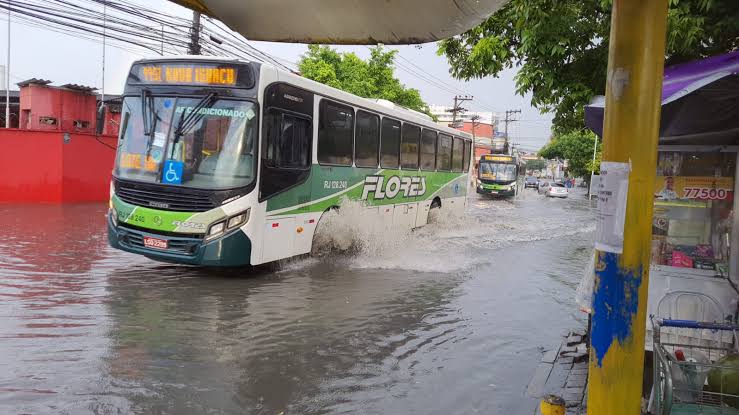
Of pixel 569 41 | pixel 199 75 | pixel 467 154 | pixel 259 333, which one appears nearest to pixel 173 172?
pixel 199 75

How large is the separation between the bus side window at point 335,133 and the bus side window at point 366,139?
0.24 metres

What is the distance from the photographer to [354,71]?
1240 inches

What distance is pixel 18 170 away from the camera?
18.0 m

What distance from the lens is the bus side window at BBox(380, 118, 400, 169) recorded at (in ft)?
40.1

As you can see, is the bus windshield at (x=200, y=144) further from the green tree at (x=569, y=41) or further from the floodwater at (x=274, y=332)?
the green tree at (x=569, y=41)

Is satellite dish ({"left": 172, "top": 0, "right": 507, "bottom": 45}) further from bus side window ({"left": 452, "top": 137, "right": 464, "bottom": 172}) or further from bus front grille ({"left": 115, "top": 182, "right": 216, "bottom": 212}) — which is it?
bus side window ({"left": 452, "top": 137, "right": 464, "bottom": 172})

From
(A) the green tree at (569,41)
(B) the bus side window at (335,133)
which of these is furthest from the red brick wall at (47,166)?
(A) the green tree at (569,41)

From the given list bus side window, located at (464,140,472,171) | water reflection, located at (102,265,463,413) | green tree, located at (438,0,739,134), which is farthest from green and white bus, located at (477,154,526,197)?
green tree, located at (438,0,739,134)

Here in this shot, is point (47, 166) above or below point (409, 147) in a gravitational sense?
below

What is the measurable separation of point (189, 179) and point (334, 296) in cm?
253

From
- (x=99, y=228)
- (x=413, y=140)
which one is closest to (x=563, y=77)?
(x=413, y=140)

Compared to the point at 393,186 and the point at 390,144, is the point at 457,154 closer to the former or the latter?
the point at 393,186

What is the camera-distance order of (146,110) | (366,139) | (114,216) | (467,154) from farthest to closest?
1. (467,154)
2. (366,139)
3. (114,216)
4. (146,110)

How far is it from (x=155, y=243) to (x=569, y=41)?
5.83m
